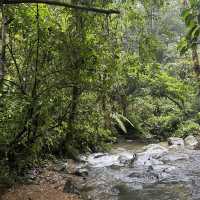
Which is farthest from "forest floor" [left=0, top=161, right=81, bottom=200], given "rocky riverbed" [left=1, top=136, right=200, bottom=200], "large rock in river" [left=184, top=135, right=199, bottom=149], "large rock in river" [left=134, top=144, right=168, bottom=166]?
"large rock in river" [left=184, top=135, right=199, bottom=149]

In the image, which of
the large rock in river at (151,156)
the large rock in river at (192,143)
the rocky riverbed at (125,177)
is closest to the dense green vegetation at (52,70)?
the rocky riverbed at (125,177)

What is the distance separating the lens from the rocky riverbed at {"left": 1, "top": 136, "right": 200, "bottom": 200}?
8.27 meters

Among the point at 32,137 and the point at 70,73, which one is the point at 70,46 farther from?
the point at 32,137

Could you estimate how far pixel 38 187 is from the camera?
28.0 feet

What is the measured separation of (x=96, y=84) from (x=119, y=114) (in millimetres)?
11563

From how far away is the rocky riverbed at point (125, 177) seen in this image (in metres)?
8.27

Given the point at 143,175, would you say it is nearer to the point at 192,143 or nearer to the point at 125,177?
the point at 125,177

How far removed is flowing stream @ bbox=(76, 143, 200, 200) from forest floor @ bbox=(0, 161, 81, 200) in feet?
1.73

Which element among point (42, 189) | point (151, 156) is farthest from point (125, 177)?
point (151, 156)

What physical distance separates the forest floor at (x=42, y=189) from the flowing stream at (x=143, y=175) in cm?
53

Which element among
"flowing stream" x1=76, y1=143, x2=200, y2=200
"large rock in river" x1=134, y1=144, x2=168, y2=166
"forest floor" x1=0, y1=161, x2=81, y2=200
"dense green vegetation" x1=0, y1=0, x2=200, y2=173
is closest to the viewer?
"forest floor" x1=0, y1=161, x2=81, y2=200

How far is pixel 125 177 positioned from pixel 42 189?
2.72m

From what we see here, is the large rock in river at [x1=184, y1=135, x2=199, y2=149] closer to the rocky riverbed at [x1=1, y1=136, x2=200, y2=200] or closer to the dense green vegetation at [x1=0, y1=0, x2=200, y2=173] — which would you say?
the rocky riverbed at [x1=1, y1=136, x2=200, y2=200]

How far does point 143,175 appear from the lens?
10.3m
